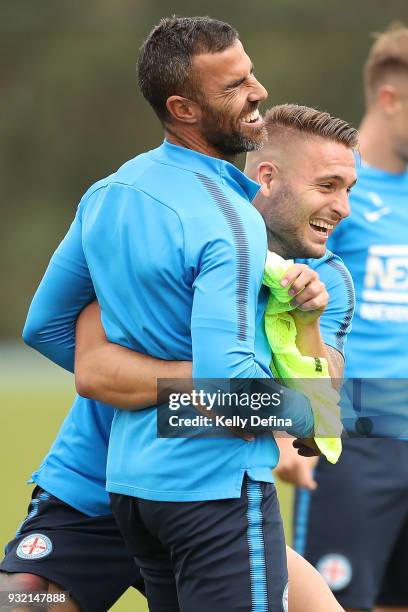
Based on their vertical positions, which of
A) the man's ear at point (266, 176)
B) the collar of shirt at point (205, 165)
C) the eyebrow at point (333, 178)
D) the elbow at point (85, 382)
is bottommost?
the elbow at point (85, 382)

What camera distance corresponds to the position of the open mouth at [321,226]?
9.05 ft

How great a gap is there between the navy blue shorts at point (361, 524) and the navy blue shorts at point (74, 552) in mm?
1187

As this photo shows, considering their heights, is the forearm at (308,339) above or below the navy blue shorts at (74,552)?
above

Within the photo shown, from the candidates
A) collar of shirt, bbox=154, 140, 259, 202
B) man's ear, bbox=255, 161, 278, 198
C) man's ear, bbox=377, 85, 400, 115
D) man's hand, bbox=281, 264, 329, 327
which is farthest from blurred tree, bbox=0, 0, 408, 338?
man's hand, bbox=281, 264, 329, 327

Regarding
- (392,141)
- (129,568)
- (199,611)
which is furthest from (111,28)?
(199,611)

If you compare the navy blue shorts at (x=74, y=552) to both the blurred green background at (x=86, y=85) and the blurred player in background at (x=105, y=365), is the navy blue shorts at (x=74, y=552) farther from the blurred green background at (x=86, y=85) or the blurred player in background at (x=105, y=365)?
the blurred green background at (x=86, y=85)

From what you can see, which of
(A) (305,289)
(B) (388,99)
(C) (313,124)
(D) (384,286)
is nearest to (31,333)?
(A) (305,289)

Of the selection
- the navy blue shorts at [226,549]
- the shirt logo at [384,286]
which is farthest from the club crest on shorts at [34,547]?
the shirt logo at [384,286]

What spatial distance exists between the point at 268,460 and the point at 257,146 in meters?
0.64

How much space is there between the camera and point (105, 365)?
2535 mm

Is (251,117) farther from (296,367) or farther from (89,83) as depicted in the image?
(89,83)

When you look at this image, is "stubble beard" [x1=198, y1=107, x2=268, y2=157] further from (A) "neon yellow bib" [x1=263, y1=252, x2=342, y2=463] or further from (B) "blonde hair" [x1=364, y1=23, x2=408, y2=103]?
(B) "blonde hair" [x1=364, y1=23, x2=408, y2=103]

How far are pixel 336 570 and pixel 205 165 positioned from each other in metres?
1.97

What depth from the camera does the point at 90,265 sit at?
251cm
